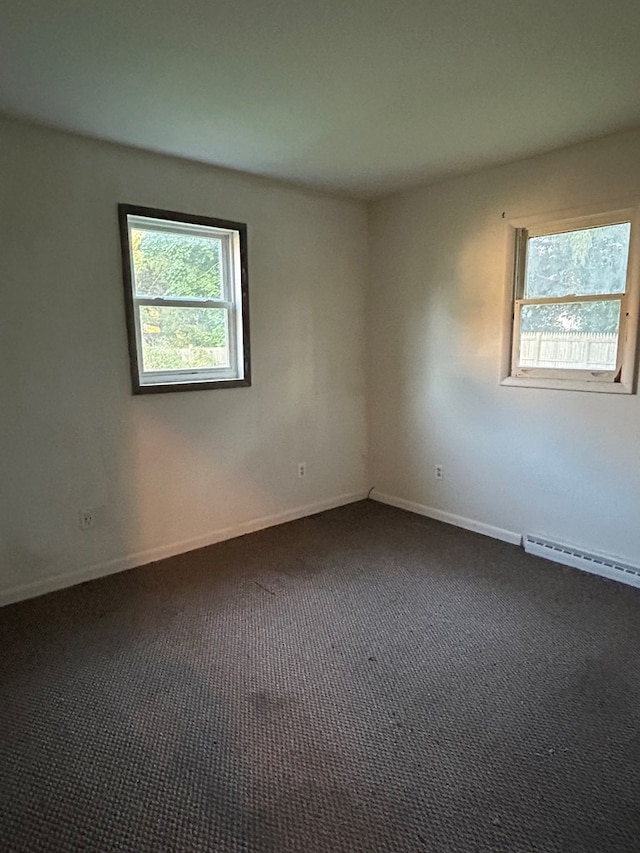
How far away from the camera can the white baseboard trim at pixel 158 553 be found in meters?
2.84

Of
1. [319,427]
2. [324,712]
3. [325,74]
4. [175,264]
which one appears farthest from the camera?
[319,427]

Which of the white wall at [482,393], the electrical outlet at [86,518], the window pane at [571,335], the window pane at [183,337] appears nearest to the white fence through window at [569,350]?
the window pane at [571,335]

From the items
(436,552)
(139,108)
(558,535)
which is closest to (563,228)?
(558,535)

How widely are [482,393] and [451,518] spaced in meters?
0.97

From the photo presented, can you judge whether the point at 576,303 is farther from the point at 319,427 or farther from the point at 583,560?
the point at 319,427

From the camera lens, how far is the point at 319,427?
412cm

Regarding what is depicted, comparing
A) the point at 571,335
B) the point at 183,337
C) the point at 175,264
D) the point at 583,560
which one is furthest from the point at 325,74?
the point at 583,560

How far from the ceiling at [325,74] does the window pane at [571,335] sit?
3.02 ft

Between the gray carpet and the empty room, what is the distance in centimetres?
1

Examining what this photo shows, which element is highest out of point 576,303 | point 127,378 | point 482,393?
point 576,303

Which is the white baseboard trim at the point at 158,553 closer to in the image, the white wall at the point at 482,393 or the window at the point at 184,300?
the white wall at the point at 482,393

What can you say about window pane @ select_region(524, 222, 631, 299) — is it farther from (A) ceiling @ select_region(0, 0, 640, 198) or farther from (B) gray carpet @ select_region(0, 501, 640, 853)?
(B) gray carpet @ select_region(0, 501, 640, 853)

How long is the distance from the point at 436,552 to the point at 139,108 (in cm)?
295

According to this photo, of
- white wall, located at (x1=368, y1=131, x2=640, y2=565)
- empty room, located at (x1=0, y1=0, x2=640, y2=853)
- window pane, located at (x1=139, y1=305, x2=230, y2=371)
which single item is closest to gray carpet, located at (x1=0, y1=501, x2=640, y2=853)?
empty room, located at (x1=0, y1=0, x2=640, y2=853)
